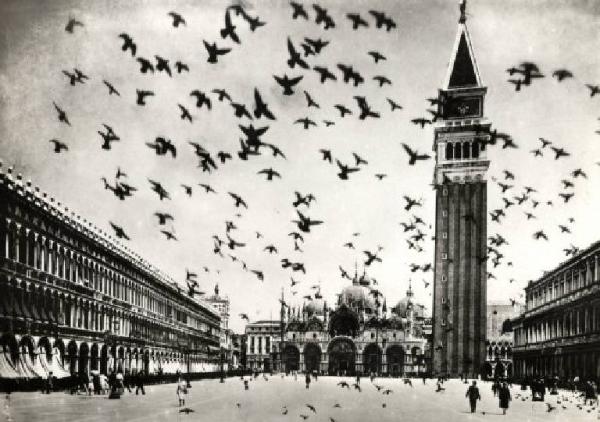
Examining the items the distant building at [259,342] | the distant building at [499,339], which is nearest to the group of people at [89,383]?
the distant building at [499,339]

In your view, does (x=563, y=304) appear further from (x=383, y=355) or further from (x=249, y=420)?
(x=383, y=355)

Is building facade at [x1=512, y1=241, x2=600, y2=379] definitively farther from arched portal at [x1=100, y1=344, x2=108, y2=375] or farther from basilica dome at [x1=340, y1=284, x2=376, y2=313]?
basilica dome at [x1=340, y1=284, x2=376, y2=313]

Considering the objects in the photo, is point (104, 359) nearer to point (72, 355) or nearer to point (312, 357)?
point (72, 355)

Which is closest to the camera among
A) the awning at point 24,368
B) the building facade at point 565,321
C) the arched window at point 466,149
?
the awning at point 24,368

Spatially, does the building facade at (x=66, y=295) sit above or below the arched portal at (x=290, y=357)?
above

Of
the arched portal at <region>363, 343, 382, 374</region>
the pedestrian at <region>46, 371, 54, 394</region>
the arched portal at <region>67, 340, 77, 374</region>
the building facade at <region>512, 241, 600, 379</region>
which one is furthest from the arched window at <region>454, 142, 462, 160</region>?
the pedestrian at <region>46, 371, 54, 394</region>

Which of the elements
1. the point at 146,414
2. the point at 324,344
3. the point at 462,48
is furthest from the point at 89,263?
the point at 324,344

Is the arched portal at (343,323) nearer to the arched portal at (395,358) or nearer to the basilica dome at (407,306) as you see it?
the arched portal at (395,358)

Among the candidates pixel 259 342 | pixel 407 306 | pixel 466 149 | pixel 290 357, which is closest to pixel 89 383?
pixel 466 149
